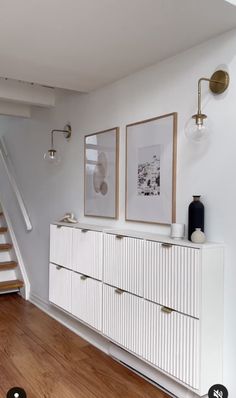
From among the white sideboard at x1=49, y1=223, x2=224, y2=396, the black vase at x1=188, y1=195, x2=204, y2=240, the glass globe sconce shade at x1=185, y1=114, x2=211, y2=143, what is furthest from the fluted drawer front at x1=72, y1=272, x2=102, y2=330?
Result: the glass globe sconce shade at x1=185, y1=114, x2=211, y2=143

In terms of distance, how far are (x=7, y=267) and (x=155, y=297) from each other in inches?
109

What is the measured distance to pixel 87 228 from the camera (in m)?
2.76

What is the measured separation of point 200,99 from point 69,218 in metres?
1.71

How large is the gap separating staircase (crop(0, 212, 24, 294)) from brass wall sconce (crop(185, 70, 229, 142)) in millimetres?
3077

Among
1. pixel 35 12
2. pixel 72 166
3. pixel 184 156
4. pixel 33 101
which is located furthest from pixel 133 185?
pixel 33 101

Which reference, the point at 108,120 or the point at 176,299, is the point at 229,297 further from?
the point at 108,120

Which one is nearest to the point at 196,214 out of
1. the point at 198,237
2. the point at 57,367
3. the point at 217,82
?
the point at 198,237

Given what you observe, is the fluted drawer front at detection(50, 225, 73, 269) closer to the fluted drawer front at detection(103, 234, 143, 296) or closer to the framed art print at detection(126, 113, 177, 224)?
the fluted drawer front at detection(103, 234, 143, 296)

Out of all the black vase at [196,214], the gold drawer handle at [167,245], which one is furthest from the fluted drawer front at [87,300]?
the black vase at [196,214]

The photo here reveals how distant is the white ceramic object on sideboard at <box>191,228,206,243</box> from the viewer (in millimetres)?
1874

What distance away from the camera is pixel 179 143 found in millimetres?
2141

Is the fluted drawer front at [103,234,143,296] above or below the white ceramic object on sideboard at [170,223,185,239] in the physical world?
below

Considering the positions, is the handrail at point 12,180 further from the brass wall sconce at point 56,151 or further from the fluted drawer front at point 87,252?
the fluted drawer front at point 87,252

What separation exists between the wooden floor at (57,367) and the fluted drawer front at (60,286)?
0.89 feet
